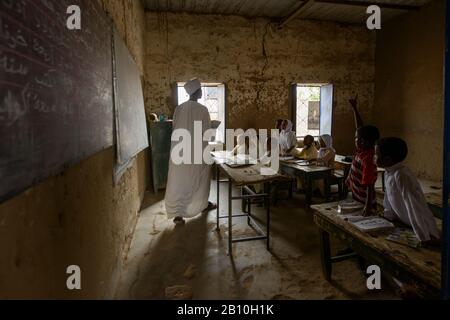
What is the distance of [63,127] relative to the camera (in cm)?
139

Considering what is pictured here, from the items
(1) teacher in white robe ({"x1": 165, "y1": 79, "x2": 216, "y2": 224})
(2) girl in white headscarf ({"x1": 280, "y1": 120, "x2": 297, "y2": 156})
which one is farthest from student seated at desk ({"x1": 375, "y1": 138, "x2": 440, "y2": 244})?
(2) girl in white headscarf ({"x1": 280, "y1": 120, "x2": 297, "y2": 156})

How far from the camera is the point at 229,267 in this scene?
291 cm

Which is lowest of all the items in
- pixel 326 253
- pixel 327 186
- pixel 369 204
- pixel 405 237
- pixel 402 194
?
pixel 326 253

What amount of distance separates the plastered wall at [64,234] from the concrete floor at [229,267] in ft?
1.09

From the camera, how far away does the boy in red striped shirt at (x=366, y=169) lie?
2.42 m

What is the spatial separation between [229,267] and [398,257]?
1628mm

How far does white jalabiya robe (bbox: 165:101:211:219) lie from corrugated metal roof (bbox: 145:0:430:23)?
3.36 meters

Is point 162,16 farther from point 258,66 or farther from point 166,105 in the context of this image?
point 258,66

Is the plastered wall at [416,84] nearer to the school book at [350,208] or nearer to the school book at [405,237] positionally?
the school book at [350,208]

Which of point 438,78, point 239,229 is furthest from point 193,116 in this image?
point 438,78

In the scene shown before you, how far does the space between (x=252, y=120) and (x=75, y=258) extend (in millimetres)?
6088

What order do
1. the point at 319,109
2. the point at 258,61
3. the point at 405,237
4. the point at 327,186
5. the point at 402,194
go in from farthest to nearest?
the point at 319,109 → the point at 258,61 → the point at 327,186 → the point at 402,194 → the point at 405,237

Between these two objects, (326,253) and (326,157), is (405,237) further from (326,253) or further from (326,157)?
(326,157)

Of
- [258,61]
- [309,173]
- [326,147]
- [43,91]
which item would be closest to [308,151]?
[326,147]
